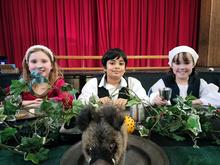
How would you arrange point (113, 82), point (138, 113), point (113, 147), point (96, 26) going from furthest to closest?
point (96, 26) < point (113, 82) < point (138, 113) < point (113, 147)

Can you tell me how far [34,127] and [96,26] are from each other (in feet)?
10.6

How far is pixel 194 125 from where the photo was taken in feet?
2.99

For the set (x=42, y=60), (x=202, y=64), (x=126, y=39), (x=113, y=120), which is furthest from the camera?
(x=126, y=39)

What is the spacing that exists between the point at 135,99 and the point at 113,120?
0.43m

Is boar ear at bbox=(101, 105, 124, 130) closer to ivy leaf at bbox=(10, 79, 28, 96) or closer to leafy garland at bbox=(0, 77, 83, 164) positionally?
leafy garland at bbox=(0, 77, 83, 164)

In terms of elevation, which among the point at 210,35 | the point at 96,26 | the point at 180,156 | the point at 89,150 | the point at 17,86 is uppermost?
the point at 96,26

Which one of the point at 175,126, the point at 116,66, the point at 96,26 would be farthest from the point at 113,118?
the point at 96,26

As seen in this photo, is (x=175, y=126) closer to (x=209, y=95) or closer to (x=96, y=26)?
(x=209, y=95)

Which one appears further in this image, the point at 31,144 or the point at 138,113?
the point at 138,113

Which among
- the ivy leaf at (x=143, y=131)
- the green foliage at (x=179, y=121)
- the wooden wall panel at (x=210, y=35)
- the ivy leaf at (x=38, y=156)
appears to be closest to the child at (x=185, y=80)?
the green foliage at (x=179, y=121)

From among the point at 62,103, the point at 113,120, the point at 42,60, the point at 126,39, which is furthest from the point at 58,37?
the point at 113,120

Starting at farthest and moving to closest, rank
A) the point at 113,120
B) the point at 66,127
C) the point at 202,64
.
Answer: the point at 202,64 → the point at 66,127 → the point at 113,120

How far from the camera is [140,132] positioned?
0.94 m

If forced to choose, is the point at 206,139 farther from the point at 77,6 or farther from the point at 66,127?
the point at 77,6
